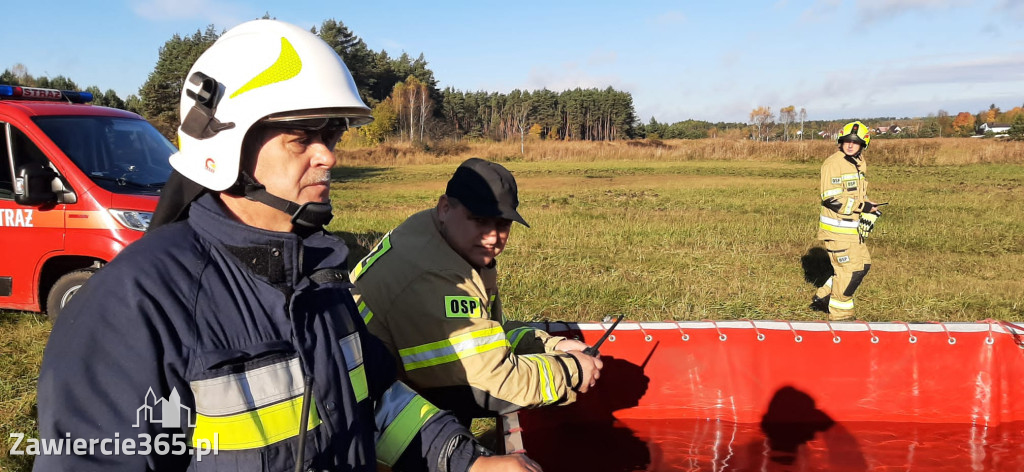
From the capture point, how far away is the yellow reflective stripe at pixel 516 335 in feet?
12.8

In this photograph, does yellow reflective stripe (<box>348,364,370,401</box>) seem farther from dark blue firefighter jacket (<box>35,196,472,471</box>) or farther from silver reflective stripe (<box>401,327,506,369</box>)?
silver reflective stripe (<box>401,327,506,369</box>)

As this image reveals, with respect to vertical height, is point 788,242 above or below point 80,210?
below

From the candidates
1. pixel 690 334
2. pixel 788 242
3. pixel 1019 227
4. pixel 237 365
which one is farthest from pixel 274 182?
pixel 1019 227

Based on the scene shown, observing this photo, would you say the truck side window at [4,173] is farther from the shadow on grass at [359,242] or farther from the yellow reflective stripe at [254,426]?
the yellow reflective stripe at [254,426]

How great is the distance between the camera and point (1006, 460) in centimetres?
418

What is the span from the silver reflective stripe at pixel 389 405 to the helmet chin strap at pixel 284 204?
0.61 m

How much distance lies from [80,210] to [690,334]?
5031 millimetres

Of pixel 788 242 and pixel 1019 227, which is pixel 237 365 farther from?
pixel 1019 227

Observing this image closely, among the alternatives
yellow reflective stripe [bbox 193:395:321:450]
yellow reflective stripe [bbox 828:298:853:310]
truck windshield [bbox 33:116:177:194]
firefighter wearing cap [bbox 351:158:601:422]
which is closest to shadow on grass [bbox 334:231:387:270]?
truck windshield [bbox 33:116:177:194]

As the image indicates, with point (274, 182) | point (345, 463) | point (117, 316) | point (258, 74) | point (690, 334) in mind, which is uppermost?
point (258, 74)

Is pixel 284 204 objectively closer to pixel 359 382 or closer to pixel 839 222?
pixel 359 382

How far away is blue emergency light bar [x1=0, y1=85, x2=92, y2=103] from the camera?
6.73 m

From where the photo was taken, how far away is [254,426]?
1.51 m

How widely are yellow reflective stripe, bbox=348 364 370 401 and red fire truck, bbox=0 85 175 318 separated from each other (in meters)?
4.98
